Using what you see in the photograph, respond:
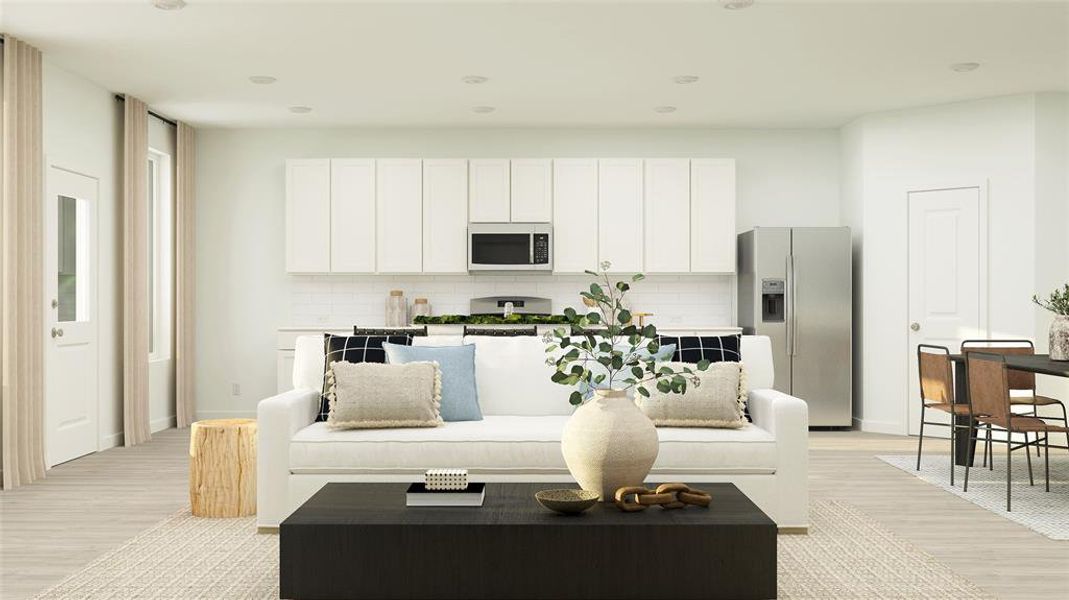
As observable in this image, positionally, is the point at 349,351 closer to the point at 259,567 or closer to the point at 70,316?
the point at 259,567

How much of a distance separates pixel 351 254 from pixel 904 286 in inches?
184

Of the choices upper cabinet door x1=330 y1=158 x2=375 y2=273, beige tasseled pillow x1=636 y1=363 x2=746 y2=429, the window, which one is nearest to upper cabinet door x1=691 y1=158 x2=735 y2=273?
upper cabinet door x1=330 y1=158 x2=375 y2=273

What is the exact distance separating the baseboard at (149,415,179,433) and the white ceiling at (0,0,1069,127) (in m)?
2.55

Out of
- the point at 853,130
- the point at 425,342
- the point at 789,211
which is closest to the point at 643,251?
the point at 789,211

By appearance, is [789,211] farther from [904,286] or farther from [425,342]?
[425,342]

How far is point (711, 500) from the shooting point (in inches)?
121

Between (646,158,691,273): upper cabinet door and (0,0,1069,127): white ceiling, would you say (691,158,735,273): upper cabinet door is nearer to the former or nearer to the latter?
(646,158,691,273): upper cabinet door

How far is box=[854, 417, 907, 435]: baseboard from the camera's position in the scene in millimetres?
7367

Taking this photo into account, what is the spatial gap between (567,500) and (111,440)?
489 cm

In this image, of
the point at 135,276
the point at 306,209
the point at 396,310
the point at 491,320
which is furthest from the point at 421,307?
the point at 135,276

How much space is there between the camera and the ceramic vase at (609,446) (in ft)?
9.94

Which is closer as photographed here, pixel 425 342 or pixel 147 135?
pixel 425 342

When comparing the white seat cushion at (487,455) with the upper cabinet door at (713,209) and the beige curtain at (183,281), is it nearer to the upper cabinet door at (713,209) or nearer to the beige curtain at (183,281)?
the upper cabinet door at (713,209)

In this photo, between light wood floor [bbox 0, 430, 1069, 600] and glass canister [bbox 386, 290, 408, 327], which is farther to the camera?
glass canister [bbox 386, 290, 408, 327]
